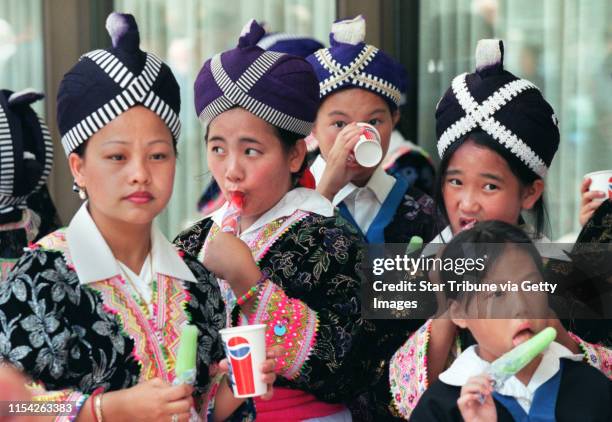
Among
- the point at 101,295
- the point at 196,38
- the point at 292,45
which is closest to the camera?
the point at 101,295

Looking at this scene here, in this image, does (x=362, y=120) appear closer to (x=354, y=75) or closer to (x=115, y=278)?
(x=354, y=75)

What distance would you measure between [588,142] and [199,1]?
2181mm

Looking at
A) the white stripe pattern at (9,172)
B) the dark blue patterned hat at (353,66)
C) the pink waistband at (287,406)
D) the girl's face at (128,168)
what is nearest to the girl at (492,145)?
the pink waistband at (287,406)

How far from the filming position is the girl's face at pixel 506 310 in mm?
2328

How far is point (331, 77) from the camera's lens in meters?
3.46

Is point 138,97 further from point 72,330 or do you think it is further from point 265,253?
point 265,253

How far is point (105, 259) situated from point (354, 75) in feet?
4.80

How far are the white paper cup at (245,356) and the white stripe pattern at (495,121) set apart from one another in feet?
3.19

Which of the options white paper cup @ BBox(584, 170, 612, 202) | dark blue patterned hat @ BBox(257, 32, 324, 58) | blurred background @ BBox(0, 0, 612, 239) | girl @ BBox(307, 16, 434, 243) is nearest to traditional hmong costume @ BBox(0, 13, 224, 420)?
girl @ BBox(307, 16, 434, 243)

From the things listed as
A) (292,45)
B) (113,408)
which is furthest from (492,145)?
(292,45)

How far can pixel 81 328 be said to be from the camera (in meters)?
2.15

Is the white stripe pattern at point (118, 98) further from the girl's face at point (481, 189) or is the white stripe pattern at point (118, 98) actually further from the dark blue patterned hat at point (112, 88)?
the girl's face at point (481, 189)

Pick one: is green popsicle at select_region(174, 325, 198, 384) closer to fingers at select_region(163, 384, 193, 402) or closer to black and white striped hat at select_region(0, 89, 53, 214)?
fingers at select_region(163, 384, 193, 402)

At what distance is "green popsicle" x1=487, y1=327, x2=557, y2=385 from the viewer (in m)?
2.10
